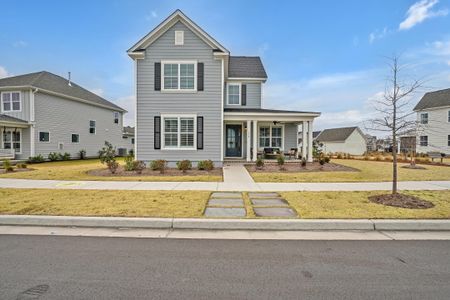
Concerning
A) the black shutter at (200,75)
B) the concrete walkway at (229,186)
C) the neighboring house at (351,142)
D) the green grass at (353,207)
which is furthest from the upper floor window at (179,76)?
the neighboring house at (351,142)

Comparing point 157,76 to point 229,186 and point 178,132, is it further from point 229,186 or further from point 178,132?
point 229,186

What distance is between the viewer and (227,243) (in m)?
4.47

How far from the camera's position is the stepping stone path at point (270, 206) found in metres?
5.87

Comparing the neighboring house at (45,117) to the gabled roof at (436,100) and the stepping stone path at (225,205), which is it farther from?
the gabled roof at (436,100)

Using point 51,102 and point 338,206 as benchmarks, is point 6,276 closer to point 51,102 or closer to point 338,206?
point 338,206

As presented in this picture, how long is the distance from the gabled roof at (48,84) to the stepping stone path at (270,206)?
2200 cm

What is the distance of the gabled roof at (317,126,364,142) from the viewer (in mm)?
44156

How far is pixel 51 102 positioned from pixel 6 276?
23.8 metres

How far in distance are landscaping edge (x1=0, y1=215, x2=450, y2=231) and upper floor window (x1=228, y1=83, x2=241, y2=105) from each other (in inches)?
596

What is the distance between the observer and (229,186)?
923 cm

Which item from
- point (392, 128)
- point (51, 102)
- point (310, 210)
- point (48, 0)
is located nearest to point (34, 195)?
point (310, 210)

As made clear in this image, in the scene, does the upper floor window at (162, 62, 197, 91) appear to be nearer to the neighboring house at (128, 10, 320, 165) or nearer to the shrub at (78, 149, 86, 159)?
the neighboring house at (128, 10, 320, 165)

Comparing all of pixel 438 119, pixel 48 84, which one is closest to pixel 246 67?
pixel 48 84

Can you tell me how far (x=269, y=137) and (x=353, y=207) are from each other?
525 inches
